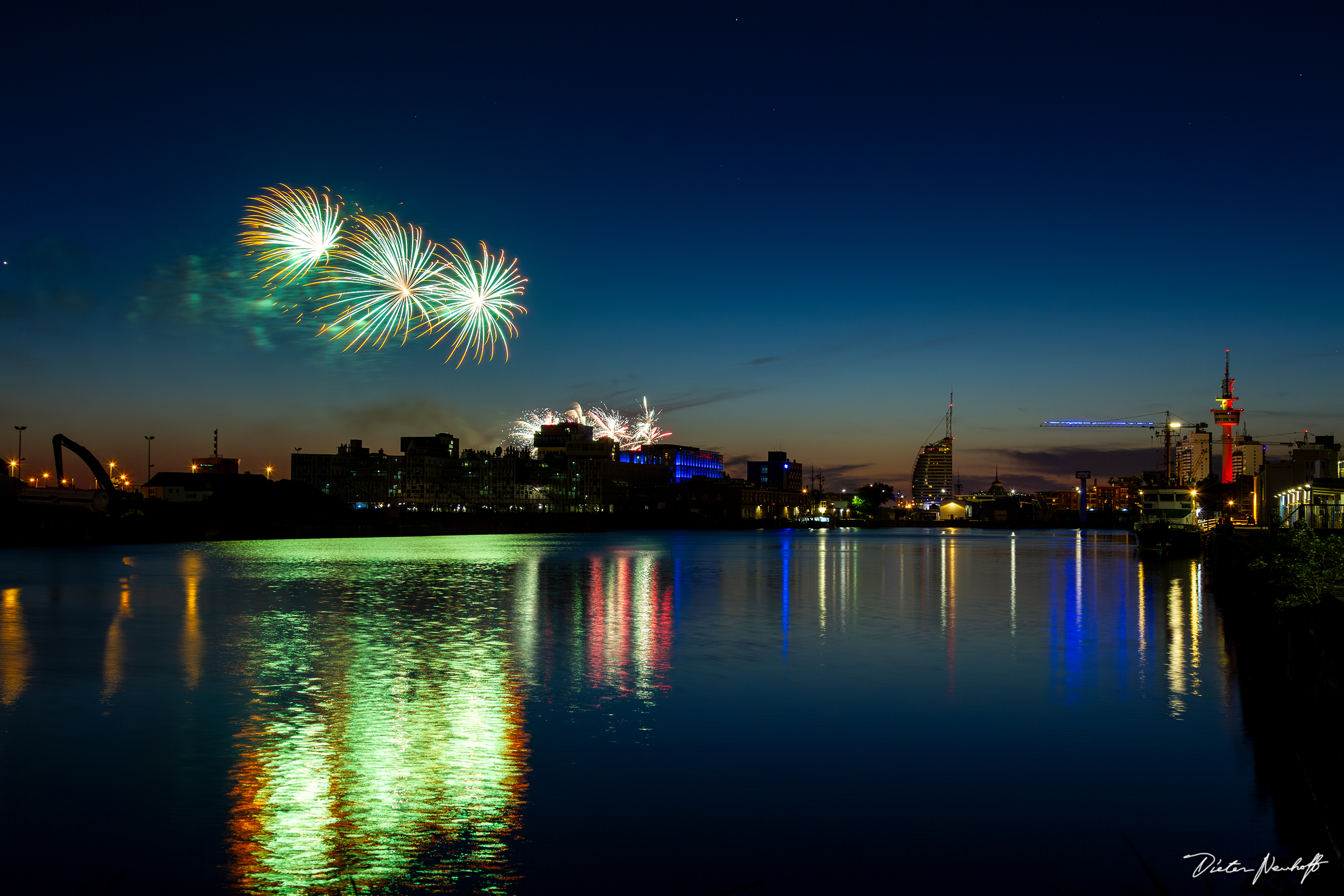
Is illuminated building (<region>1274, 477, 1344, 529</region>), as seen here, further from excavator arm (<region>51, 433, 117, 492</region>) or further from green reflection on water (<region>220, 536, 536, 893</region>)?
excavator arm (<region>51, 433, 117, 492</region>)

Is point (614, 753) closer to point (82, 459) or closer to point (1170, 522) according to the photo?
point (1170, 522)

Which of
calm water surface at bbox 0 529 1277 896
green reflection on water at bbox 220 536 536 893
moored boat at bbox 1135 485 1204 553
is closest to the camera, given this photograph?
green reflection on water at bbox 220 536 536 893

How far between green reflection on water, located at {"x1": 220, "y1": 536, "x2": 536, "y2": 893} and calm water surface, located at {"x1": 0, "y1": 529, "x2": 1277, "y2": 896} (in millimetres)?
60

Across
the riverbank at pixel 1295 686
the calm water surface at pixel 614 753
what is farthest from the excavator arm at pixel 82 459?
the riverbank at pixel 1295 686

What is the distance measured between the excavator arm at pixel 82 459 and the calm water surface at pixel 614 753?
91.9 m

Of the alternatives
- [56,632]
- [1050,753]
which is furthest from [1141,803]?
[56,632]

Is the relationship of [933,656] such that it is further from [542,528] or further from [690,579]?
[542,528]

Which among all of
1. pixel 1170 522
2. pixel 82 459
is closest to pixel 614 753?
pixel 1170 522

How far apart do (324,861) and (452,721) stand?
21.3ft

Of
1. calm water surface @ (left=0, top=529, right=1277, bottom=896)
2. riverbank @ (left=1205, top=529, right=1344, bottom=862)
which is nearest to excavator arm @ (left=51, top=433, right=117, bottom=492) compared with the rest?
calm water surface @ (left=0, top=529, right=1277, bottom=896)

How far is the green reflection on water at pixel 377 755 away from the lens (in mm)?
9383

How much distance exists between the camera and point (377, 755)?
13.4 meters

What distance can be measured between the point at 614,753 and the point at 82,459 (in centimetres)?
12173

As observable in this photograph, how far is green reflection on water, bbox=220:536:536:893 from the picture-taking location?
30.8 feet
